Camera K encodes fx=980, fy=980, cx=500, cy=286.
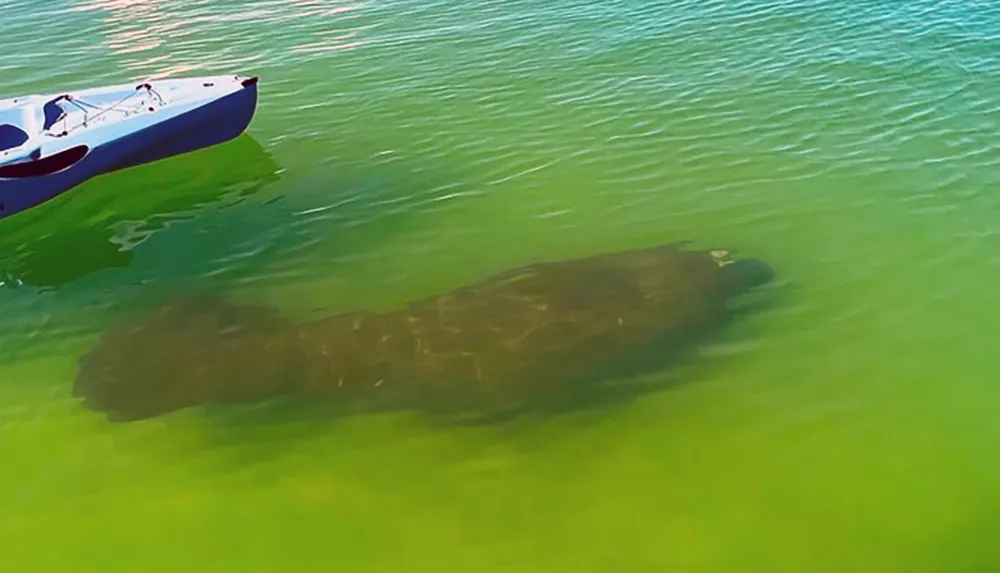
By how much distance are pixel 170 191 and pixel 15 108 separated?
2921 mm

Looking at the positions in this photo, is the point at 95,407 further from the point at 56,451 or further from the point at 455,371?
the point at 455,371

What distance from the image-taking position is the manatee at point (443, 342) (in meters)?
10.9

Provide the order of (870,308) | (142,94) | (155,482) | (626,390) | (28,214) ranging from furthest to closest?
(142,94) < (28,214) < (870,308) < (626,390) < (155,482)

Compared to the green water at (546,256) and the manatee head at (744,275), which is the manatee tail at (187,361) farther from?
the manatee head at (744,275)

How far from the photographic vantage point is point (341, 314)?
12.3 m

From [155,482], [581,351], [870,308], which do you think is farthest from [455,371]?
[870,308]

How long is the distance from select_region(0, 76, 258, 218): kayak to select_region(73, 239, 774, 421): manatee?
3.57 m

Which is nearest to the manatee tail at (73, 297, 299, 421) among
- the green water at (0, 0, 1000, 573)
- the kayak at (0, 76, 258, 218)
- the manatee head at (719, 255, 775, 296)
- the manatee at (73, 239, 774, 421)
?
the manatee at (73, 239, 774, 421)

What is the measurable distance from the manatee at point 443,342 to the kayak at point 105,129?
357 centimetres

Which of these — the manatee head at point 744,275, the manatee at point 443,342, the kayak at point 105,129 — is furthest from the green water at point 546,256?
the kayak at point 105,129

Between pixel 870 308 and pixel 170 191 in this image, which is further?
pixel 170 191

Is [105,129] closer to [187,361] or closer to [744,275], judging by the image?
[187,361]

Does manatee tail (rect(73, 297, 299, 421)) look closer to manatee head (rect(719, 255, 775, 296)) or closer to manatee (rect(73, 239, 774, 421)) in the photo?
manatee (rect(73, 239, 774, 421))

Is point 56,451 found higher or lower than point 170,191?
lower
